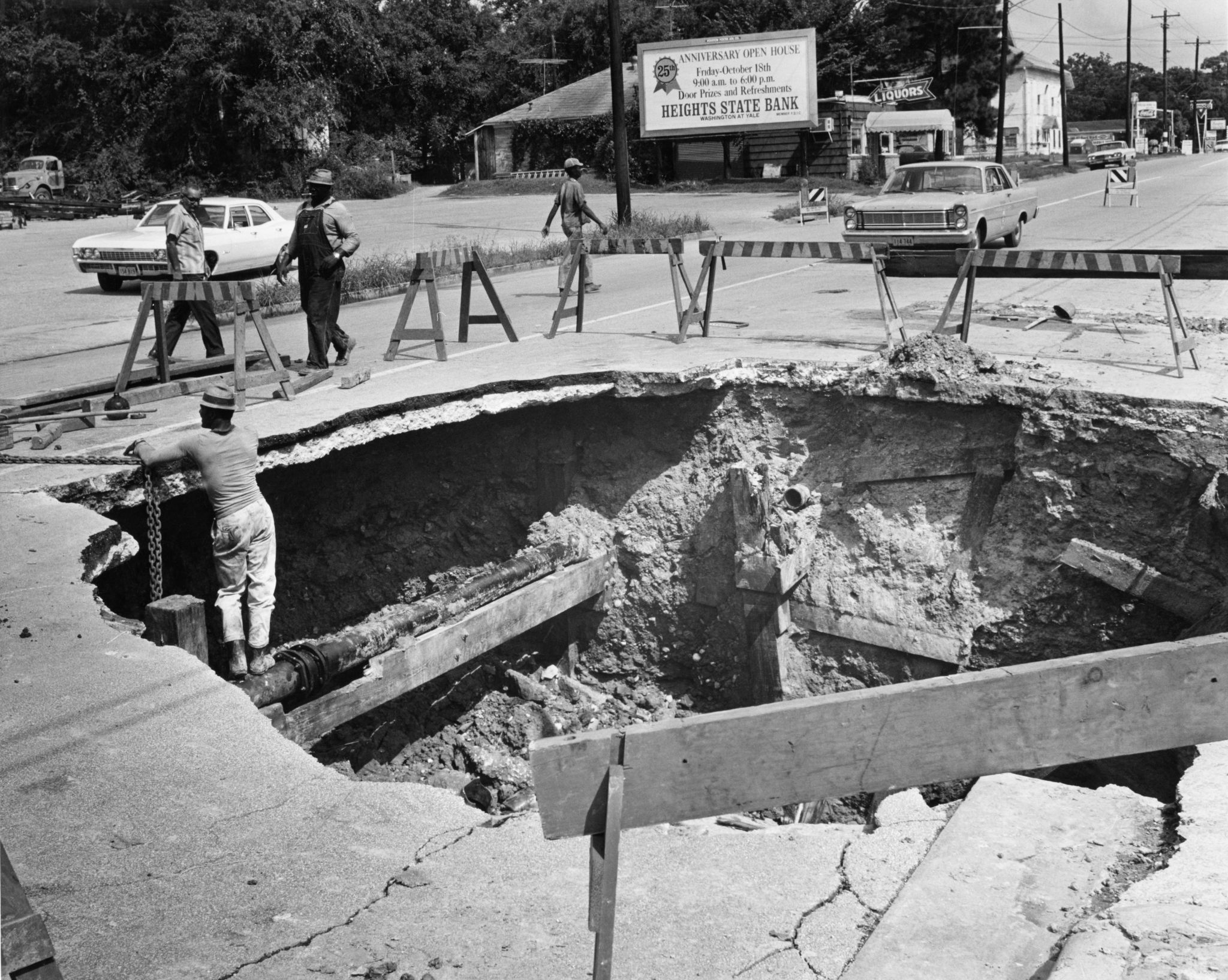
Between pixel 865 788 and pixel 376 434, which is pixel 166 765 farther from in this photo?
pixel 376 434

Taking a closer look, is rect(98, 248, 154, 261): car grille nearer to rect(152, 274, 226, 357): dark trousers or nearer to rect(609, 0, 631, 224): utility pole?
rect(152, 274, 226, 357): dark trousers

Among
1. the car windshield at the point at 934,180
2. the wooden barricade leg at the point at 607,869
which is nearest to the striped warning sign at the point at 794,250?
the wooden barricade leg at the point at 607,869

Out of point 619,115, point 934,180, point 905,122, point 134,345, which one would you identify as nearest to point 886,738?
point 134,345

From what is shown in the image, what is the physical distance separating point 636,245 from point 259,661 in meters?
6.74

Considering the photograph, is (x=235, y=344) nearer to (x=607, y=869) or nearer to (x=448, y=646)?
(x=448, y=646)

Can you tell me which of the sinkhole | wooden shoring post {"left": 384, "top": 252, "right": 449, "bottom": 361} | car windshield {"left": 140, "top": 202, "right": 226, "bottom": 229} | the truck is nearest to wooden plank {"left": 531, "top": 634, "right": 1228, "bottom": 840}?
the sinkhole

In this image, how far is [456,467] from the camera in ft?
33.4

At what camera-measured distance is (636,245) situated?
12.0m

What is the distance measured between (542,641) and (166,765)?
6.31 metres

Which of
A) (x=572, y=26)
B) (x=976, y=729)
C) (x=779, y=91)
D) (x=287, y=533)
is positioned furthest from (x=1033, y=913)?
(x=572, y=26)

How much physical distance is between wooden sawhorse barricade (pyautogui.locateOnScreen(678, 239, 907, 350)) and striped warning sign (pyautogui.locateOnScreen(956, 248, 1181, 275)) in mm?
917

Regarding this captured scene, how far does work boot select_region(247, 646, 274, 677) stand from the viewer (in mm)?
6590

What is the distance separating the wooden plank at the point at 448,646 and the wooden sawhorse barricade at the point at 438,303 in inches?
101

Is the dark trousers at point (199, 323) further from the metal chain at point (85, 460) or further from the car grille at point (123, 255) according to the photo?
the car grille at point (123, 255)
